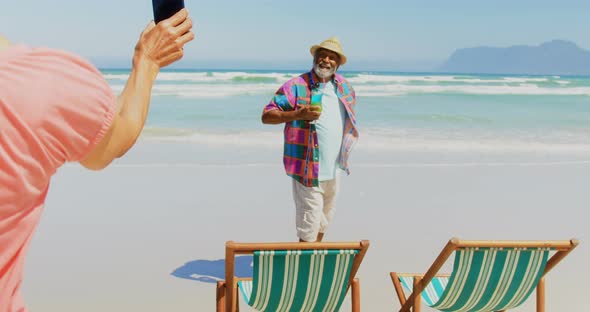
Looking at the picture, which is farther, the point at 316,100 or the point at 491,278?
the point at 316,100

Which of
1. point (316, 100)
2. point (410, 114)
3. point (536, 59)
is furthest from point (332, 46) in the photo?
point (536, 59)

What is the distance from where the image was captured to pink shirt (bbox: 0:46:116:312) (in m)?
0.69

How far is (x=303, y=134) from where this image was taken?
4.86 m

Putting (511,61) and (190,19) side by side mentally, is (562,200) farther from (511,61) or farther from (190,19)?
(511,61)

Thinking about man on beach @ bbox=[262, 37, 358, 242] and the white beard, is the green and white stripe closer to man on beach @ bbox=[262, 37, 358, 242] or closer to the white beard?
man on beach @ bbox=[262, 37, 358, 242]

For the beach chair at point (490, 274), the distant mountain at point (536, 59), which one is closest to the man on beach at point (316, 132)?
the beach chair at point (490, 274)

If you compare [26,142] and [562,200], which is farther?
[562,200]

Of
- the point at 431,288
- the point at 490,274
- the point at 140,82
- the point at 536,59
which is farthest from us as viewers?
the point at 536,59

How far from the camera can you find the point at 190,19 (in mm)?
922

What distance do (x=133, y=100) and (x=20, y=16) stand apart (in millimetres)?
69768

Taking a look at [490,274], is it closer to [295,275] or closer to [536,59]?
[295,275]

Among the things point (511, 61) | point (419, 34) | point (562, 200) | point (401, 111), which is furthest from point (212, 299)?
point (511, 61)

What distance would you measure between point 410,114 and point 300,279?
1704 cm

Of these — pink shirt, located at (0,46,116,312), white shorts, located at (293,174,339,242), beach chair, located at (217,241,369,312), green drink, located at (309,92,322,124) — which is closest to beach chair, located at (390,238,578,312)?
beach chair, located at (217,241,369,312)
